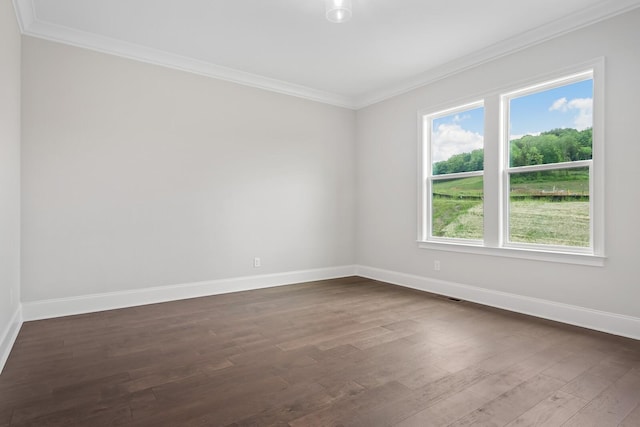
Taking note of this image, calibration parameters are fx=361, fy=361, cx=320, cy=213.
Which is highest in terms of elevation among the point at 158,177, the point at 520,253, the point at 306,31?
the point at 306,31

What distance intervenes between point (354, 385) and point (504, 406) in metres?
0.82

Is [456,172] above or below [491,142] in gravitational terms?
below

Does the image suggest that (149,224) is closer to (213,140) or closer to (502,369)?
(213,140)

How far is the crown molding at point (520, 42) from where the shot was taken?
3.07 m

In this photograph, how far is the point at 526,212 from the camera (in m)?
3.81

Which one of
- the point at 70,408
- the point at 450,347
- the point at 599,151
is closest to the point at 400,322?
the point at 450,347

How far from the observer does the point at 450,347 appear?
9.12ft

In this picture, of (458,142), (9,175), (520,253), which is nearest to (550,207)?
(520,253)

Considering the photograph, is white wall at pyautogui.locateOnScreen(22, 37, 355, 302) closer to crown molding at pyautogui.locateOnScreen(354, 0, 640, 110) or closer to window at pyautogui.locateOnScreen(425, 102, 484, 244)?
crown molding at pyautogui.locateOnScreen(354, 0, 640, 110)

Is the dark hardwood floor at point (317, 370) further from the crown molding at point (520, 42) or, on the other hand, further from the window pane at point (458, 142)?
the crown molding at point (520, 42)

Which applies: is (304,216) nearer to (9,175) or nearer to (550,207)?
(550,207)

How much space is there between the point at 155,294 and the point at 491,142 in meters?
4.13

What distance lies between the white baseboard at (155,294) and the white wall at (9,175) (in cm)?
29

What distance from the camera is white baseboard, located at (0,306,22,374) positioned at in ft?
8.09
